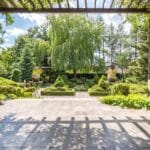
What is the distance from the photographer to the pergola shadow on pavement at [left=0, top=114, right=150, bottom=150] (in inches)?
175

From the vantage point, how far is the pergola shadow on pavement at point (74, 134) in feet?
14.6

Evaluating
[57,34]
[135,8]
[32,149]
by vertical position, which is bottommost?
[32,149]

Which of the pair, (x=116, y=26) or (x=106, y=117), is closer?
(x=106, y=117)

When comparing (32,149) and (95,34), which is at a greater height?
(95,34)

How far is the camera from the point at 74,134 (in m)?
5.15

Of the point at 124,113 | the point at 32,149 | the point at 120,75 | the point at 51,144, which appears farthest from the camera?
the point at 120,75

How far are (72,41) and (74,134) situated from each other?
2336cm

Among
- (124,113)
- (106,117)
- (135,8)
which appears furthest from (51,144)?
(135,8)

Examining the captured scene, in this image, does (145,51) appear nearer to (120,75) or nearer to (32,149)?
(120,75)

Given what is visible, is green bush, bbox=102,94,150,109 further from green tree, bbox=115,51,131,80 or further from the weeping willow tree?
green tree, bbox=115,51,131,80

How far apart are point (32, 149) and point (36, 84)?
21481 mm

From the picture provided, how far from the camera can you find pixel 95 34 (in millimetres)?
28719

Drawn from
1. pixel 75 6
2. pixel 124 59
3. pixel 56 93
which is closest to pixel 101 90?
pixel 56 93

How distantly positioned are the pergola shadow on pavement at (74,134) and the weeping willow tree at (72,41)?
70.9 feet
